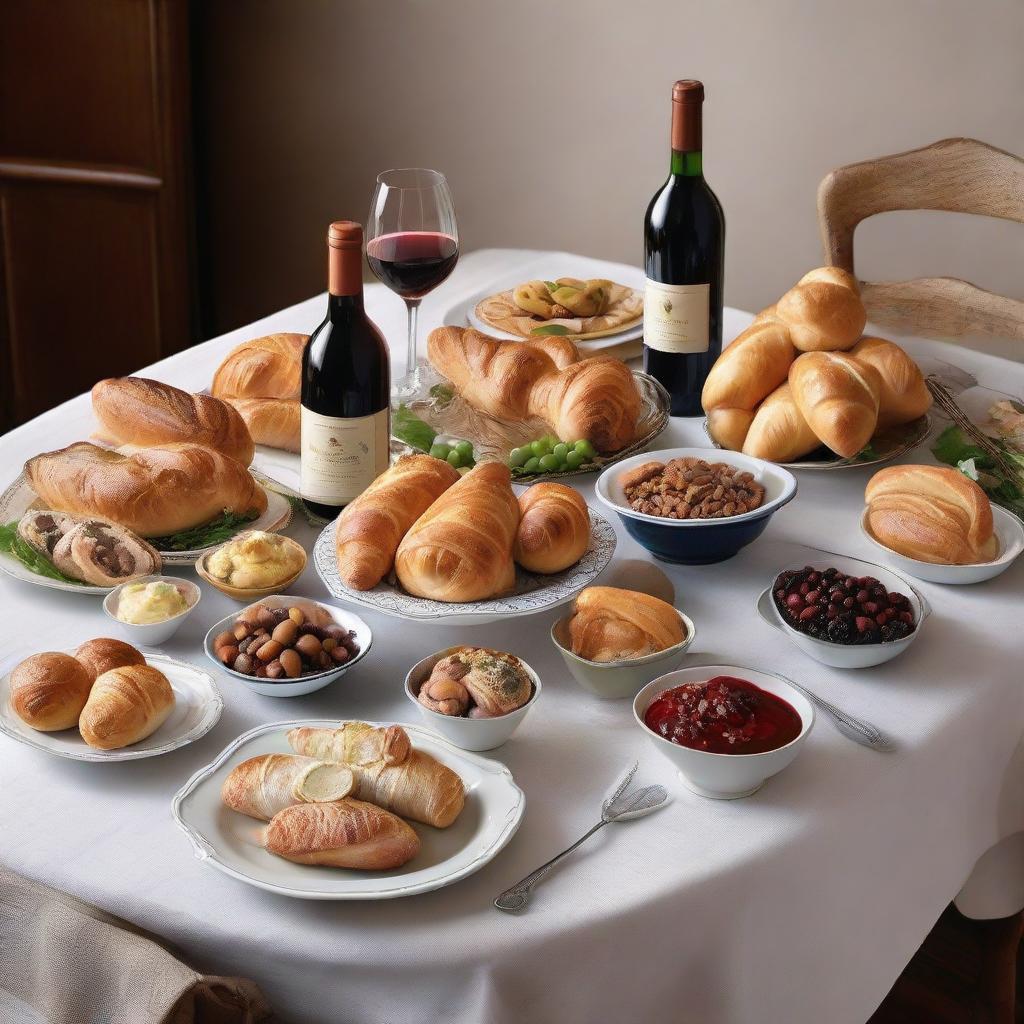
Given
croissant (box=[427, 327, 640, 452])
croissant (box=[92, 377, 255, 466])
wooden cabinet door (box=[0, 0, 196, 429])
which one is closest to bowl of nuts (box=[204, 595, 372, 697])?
croissant (box=[92, 377, 255, 466])

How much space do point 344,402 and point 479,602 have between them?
0.32 metres

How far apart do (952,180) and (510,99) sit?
1509mm

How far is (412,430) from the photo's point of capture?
1.57m

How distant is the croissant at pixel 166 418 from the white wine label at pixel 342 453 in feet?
0.43

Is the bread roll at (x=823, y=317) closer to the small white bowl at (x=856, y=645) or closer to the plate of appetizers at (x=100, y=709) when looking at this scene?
the small white bowl at (x=856, y=645)

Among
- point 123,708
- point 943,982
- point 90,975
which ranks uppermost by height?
point 123,708

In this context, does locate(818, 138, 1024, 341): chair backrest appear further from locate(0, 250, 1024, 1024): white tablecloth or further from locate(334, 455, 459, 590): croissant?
locate(334, 455, 459, 590): croissant

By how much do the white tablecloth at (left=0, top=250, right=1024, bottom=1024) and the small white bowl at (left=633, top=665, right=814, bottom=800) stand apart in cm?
1

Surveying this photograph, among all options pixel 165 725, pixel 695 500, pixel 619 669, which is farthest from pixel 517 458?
pixel 165 725

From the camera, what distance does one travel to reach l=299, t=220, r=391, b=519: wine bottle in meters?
1.36

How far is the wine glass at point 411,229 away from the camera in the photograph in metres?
1.57

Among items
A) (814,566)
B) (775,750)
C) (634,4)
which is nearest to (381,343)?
(814,566)

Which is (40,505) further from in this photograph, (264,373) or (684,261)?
(684,261)

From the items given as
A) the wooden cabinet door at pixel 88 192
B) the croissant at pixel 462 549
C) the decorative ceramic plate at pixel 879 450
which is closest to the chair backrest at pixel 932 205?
the decorative ceramic plate at pixel 879 450
